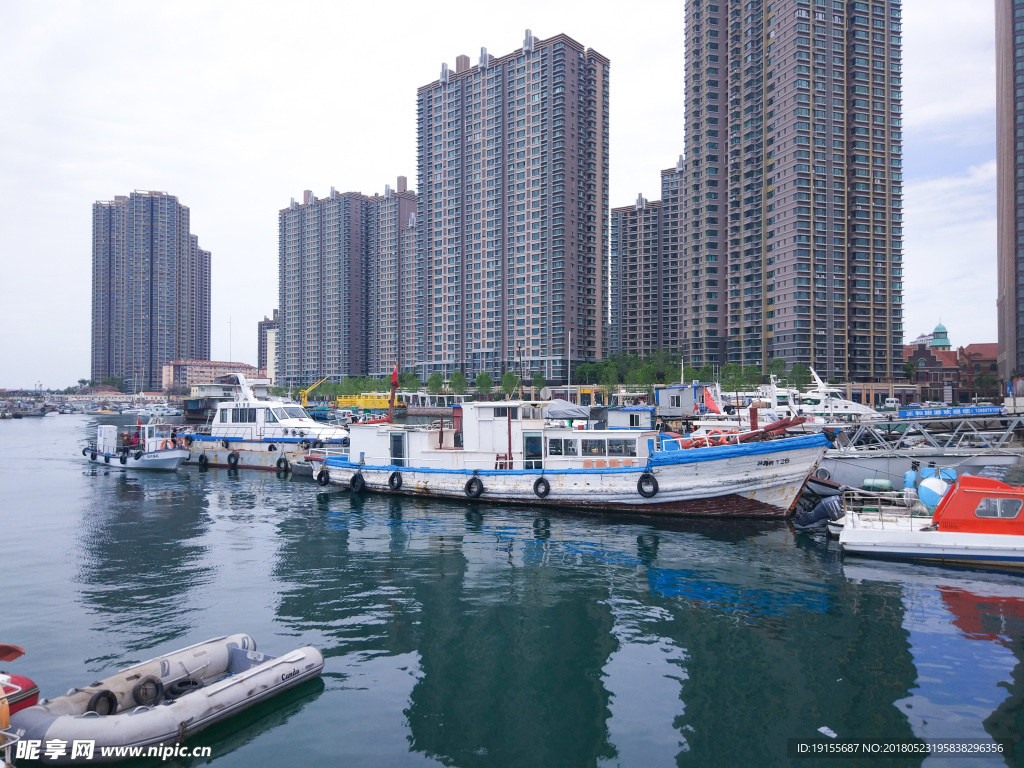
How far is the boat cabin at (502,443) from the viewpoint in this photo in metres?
27.2

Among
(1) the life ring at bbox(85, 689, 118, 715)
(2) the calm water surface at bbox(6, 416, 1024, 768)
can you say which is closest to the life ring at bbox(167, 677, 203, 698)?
(1) the life ring at bbox(85, 689, 118, 715)

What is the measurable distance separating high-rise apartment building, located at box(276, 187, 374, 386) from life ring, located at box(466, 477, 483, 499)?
160924 millimetres

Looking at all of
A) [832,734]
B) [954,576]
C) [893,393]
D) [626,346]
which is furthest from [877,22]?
[832,734]

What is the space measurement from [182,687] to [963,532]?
861 inches

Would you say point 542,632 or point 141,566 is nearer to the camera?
point 542,632

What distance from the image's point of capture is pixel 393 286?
591ft

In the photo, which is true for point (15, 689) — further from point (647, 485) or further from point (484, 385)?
point (484, 385)

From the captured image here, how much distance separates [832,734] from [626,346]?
524 feet

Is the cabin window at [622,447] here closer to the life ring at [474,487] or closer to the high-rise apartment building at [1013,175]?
the life ring at [474,487]

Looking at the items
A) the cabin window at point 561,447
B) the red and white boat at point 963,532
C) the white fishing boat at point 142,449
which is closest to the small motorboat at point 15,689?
the cabin window at point 561,447

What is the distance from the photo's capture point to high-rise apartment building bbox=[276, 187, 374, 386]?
608 feet

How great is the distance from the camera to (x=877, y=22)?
327 ft

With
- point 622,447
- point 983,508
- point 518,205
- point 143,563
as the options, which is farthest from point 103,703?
point 518,205

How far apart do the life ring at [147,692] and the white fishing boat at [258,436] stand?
34.2 metres
